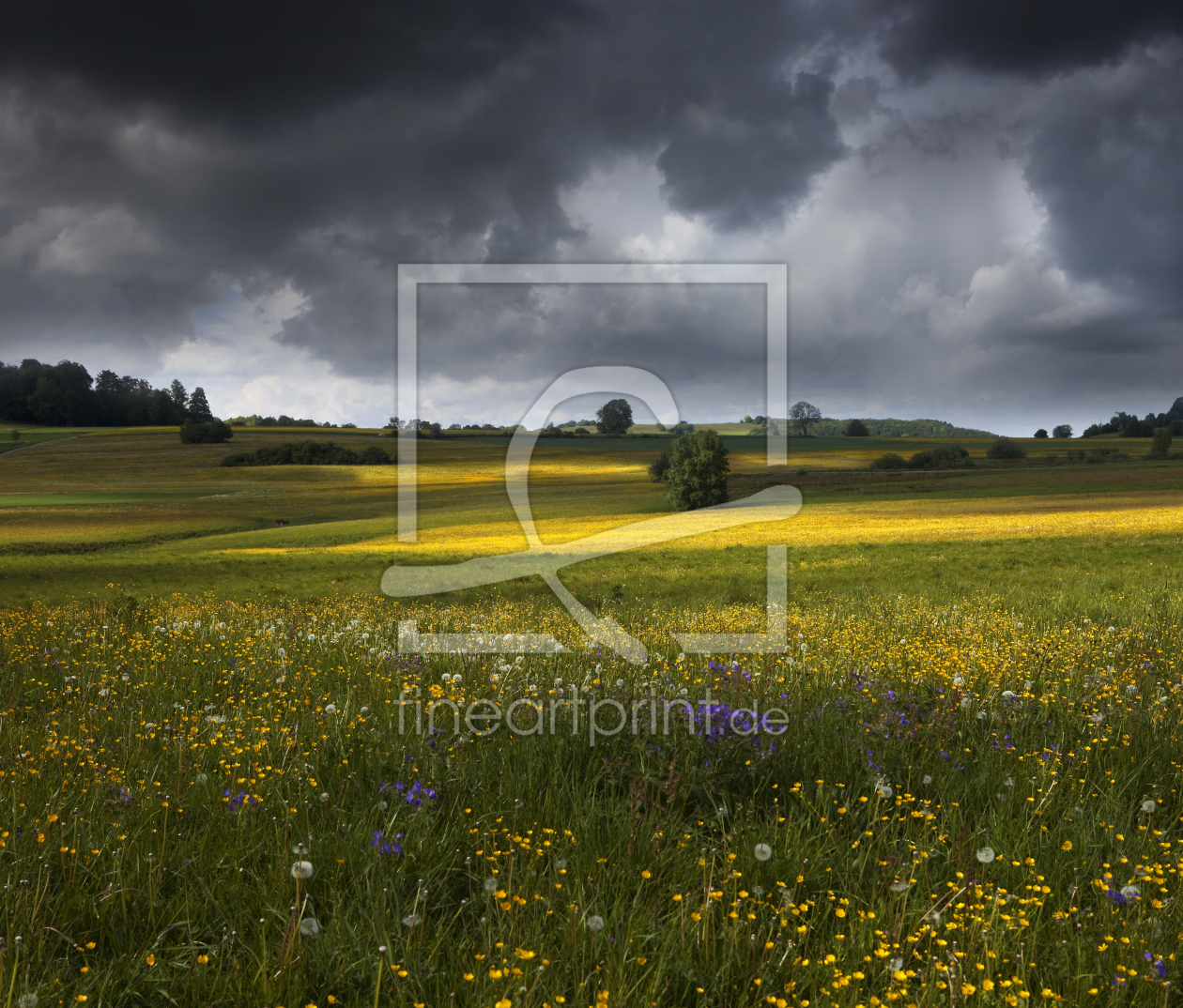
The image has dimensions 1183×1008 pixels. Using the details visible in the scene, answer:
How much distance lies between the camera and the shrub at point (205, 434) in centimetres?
9319

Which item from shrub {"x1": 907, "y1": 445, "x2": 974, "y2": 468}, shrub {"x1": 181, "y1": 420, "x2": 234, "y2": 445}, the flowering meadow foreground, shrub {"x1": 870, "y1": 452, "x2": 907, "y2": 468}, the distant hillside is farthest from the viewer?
the distant hillside

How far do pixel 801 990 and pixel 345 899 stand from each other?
1798 mm

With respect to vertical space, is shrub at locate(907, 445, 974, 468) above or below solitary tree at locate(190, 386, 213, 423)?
below

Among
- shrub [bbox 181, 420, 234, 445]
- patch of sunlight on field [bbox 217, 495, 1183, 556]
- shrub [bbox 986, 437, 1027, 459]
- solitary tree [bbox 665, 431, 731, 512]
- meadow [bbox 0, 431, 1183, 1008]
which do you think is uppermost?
shrub [bbox 181, 420, 234, 445]

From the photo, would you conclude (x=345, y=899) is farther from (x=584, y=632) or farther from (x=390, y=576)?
(x=390, y=576)

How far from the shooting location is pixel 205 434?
94.2 meters

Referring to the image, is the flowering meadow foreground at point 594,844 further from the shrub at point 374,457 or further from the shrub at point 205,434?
the shrub at point 205,434

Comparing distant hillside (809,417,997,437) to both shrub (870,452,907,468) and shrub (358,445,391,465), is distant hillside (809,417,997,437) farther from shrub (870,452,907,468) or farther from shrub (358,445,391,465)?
shrub (358,445,391,465)

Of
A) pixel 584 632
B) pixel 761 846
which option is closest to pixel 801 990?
pixel 761 846

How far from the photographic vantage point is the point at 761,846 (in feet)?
9.48

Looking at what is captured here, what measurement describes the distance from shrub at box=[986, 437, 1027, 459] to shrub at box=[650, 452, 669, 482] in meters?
54.5

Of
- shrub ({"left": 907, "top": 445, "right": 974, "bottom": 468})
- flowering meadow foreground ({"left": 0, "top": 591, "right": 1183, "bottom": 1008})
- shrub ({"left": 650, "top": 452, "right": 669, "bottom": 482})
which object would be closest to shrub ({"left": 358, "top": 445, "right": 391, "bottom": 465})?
shrub ({"left": 650, "top": 452, "right": 669, "bottom": 482})

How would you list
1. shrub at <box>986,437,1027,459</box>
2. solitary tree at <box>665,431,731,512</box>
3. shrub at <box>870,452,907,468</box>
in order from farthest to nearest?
shrub at <box>986,437,1027,459</box>, shrub at <box>870,452,907,468</box>, solitary tree at <box>665,431,731,512</box>

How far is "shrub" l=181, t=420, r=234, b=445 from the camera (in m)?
93.2
